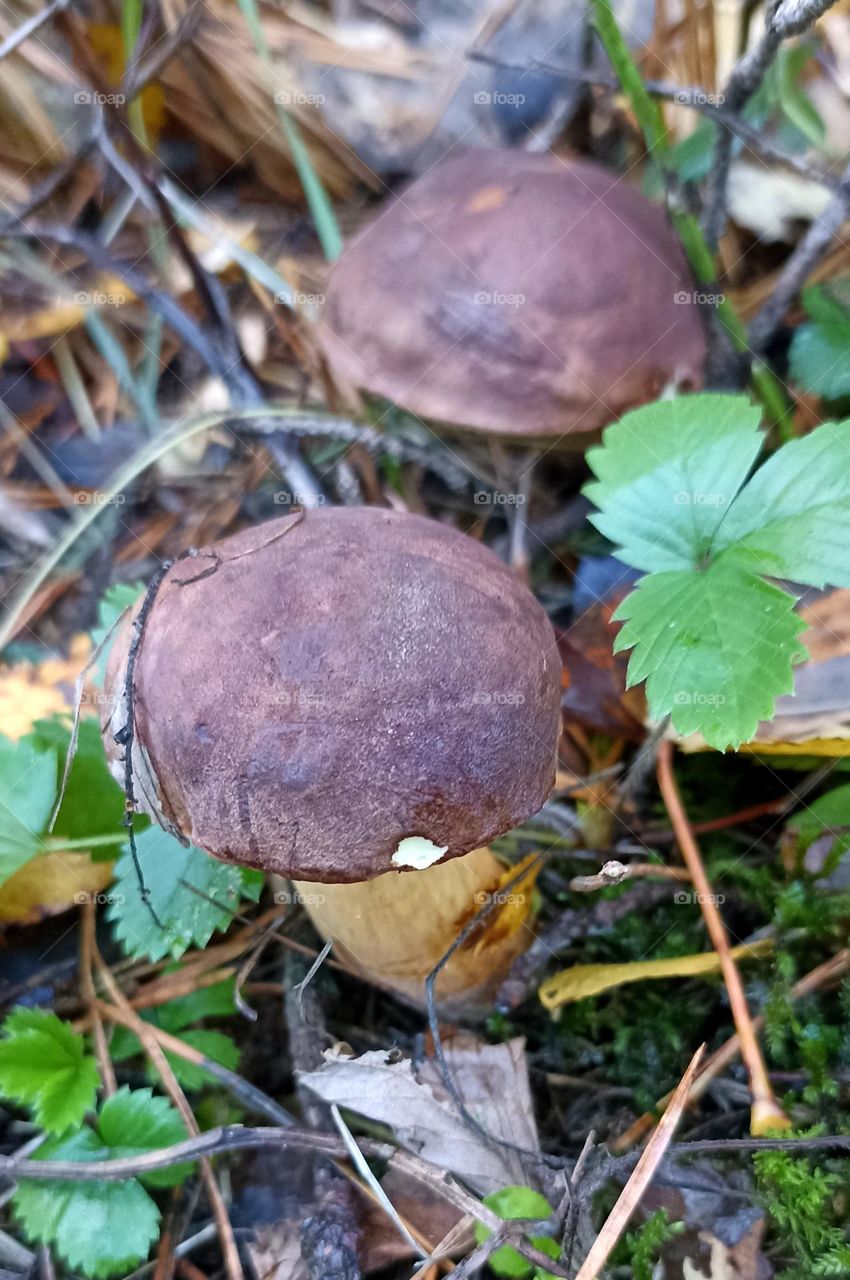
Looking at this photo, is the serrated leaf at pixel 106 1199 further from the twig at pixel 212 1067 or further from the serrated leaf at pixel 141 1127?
the twig at pixel 212 1067

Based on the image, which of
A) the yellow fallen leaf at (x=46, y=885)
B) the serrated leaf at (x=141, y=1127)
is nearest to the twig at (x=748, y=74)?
the yellow fallen leaf at (x=46, y=885)

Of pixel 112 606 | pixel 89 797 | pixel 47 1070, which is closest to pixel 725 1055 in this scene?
pixel 47 1070

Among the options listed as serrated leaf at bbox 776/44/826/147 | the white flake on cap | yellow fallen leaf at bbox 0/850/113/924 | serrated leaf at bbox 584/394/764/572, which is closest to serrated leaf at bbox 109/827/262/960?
yellow fallen leaf at bbox 0/850/113/924

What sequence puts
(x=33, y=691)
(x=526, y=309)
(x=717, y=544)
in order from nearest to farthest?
(x=717, y=544)
(x=526, y=309)
(x=33, y=691)

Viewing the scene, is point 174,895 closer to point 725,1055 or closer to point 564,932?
point 564,932

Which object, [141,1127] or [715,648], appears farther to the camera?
[141,1127]

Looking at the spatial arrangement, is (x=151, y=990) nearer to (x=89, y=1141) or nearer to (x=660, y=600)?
(x=89, y=1141)
